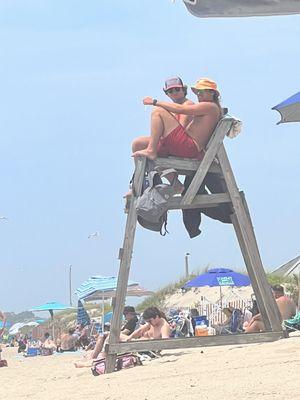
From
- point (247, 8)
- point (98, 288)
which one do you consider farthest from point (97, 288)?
point (247, 8)

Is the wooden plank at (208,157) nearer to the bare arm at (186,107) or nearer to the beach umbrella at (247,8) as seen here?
the bare arm at (186,107)

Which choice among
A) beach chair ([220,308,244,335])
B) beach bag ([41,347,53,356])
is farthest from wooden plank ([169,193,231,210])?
beach bag ([41,347,53,356])

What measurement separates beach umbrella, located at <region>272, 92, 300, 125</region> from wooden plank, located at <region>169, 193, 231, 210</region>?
1700 mm

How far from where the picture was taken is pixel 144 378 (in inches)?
209

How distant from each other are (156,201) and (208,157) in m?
0.63

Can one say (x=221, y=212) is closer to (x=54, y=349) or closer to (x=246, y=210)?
(x=246, y=210)

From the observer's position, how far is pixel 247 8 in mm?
2535

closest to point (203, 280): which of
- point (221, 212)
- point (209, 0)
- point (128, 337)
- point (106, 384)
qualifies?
point (128, 337)

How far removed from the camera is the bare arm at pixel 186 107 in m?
6.18

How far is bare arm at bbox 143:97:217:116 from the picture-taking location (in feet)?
20.3

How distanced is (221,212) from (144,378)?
1.92 m

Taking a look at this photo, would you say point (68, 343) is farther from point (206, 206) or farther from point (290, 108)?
point (206, 206)

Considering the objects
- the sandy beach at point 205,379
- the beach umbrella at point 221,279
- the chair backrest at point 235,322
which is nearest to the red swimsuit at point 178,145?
the sandy beach at point 205,379

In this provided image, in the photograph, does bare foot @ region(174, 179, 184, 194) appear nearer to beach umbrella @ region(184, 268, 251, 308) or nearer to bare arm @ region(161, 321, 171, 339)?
bare arm @ region(161, 321, 171, 339)
